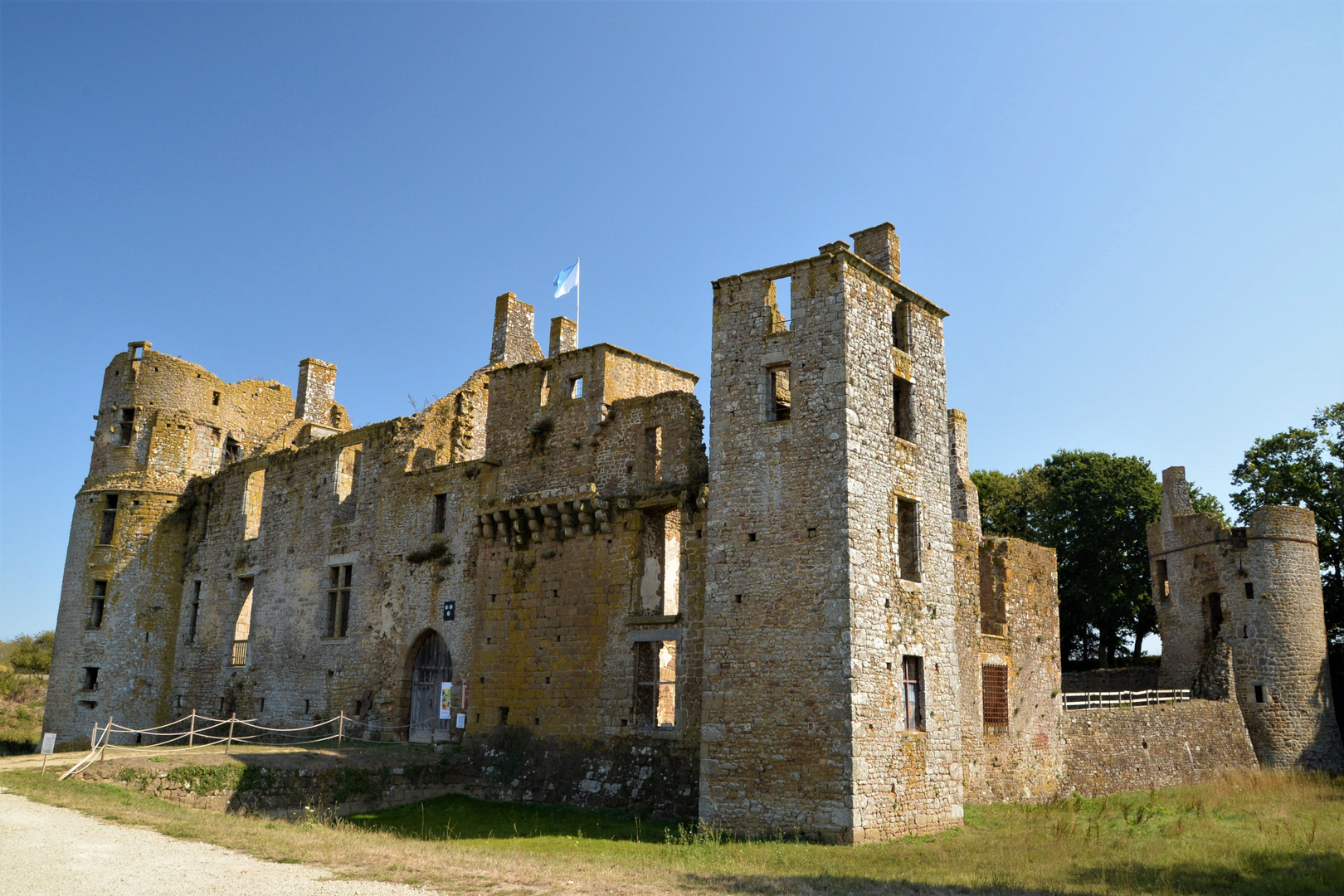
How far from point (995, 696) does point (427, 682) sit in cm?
1300

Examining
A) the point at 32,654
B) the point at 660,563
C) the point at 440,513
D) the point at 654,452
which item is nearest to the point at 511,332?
the point at 440,513

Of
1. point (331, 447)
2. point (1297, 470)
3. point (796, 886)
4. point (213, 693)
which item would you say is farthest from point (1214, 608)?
point (213, 693)

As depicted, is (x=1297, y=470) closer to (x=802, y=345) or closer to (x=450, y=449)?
(x=802, y=345)

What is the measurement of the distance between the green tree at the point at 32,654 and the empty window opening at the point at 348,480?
28.8m

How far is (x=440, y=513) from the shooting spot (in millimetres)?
23219

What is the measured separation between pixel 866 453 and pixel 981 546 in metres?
7.08

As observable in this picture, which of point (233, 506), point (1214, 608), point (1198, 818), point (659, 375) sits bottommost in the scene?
point (1198, 818)

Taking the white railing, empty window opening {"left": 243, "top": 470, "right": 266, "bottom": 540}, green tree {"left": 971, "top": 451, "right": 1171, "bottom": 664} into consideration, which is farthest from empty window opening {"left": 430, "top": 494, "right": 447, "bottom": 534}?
green tree {"left": 971, "top": 451, "right": 1171, "bottom": 664}

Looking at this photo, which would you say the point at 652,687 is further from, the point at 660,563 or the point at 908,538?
the point at 908,538

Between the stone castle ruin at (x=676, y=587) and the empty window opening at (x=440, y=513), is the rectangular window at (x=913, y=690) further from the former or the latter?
the empty window opening at (x=440, y=513)

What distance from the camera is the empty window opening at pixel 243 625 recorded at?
2784cm

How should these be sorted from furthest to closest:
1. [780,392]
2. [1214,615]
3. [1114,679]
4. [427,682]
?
1. [1114,679]
2. [1214,615]
3. [427,682]
4. [780,392]

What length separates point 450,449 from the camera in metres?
25.0

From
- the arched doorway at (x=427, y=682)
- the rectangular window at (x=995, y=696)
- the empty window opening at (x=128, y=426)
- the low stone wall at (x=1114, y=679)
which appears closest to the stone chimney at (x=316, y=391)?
the empty window opening at (x=128, y=426)
